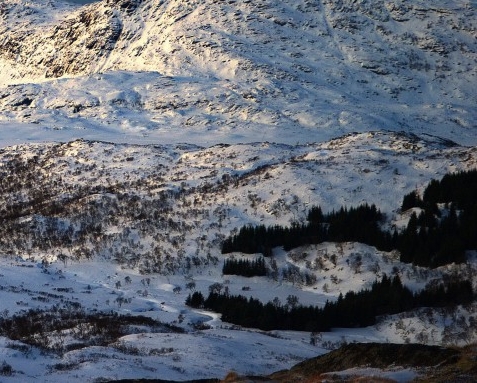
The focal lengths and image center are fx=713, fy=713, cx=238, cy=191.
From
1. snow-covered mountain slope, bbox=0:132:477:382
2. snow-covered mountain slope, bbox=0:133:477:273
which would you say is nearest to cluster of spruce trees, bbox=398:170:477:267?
snow-covered mountain slope, bbox=0:132:477:382

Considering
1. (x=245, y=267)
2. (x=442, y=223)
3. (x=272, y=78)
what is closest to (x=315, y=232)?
(x=245, y=267)

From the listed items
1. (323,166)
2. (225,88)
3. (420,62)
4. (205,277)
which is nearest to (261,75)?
(225,88)

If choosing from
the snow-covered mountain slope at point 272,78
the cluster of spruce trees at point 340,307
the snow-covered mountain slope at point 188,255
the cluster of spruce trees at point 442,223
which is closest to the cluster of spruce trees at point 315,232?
the snow-covered mountain slope at point 188,255

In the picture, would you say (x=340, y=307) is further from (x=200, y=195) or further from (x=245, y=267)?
(x=200, y=195)

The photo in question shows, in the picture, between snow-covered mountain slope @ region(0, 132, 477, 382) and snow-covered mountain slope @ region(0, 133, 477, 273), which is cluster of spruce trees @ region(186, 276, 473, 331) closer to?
snow-covered mountain slope @ region(0, 132, 477, 382)

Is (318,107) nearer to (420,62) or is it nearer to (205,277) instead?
(420,62)

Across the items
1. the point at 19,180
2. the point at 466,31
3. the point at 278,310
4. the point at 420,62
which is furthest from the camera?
the point at 466,31
